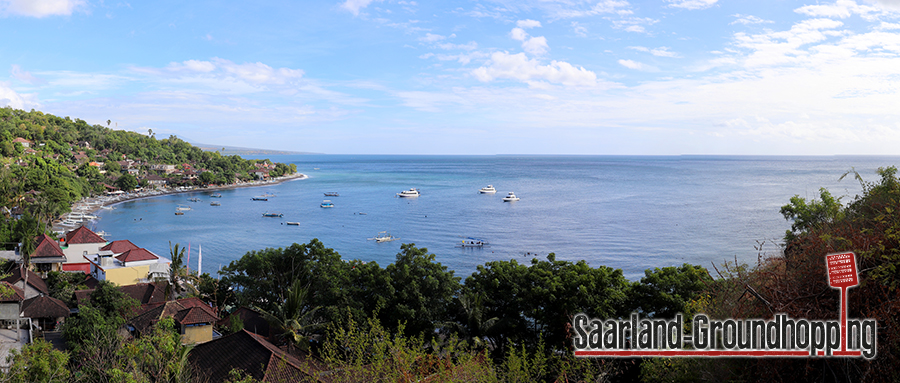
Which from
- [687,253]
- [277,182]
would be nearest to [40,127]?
[277,182]

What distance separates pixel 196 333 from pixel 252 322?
2.59 m

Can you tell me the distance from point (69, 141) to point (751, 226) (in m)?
145

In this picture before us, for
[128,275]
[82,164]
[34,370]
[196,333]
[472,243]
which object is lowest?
[472,243]

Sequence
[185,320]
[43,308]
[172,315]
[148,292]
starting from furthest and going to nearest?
[148,292] → [43,308] → [172,315] → [185,320]

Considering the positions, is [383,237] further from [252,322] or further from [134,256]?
[252,322]

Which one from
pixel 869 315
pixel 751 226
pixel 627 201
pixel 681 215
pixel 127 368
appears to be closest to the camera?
pixel 869 315

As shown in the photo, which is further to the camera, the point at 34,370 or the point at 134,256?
the point at 134,256

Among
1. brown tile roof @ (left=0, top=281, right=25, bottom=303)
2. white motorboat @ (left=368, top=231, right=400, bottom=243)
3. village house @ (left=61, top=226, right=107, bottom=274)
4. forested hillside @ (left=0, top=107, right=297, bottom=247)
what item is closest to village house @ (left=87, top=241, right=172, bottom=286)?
village house @ (left=61, top=226, right=107, bottom=274)

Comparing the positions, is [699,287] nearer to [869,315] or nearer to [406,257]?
[406,257]

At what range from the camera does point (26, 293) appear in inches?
972

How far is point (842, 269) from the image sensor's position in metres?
5.50

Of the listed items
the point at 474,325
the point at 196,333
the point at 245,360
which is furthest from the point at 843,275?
the point at 196,333

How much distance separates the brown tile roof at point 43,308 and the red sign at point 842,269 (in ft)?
92.5

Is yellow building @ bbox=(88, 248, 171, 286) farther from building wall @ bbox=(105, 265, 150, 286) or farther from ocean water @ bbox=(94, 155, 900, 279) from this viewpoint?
ocean water @ bbox=(94, 155, 900, 279)
